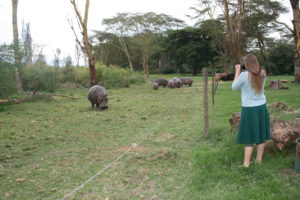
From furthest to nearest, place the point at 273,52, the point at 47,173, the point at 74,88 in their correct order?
the point at 273,52 < the point at 74,88 < the point at 47,173

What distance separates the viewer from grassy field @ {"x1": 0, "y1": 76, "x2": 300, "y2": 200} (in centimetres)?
379

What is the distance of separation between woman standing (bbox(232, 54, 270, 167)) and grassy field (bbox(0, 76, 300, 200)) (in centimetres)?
37

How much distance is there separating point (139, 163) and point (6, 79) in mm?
9652

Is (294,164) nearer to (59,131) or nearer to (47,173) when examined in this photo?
(47,173)

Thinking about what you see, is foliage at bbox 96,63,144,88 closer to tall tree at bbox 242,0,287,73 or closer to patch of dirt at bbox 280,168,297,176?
tall tree at bbox 242,0,287,73

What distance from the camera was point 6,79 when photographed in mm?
12625

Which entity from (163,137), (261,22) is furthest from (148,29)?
(163,137)

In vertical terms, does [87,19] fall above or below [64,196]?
above

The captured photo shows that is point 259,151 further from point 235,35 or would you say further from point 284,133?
point 235,35

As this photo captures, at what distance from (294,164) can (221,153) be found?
1.10 meters

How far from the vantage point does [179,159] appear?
5.11 meters

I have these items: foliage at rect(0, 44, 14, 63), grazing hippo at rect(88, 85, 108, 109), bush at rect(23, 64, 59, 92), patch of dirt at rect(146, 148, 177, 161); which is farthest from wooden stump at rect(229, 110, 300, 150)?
bush at rect(23, 64, 59, 92)

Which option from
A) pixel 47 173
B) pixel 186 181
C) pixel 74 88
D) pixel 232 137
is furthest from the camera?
pixel 74 88

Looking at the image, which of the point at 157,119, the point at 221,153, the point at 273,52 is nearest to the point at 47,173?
the point at 221,153
